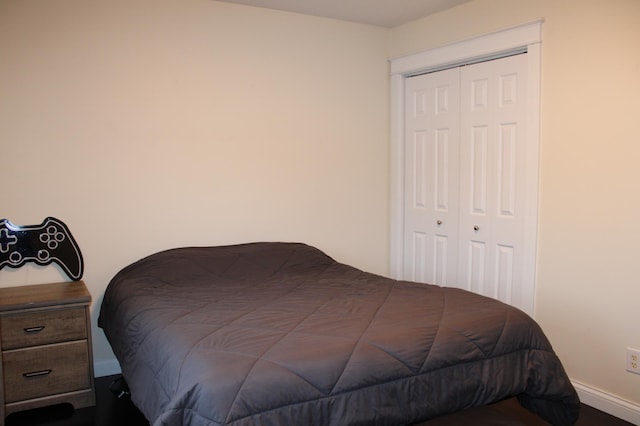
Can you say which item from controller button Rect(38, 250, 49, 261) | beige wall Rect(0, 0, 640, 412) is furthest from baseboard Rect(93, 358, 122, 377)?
controller button Rect(38, 250, 49, 261)

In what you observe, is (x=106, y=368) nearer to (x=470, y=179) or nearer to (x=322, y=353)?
(x=322, y=353)

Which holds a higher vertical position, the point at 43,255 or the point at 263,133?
the point at 263,133

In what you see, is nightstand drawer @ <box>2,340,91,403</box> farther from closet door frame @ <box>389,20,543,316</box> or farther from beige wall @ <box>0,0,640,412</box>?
closet door frame @ <box>389,20,543,316</box>

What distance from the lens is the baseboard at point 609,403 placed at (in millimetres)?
2623

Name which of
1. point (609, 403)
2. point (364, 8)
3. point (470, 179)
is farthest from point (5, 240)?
point (609, 403)

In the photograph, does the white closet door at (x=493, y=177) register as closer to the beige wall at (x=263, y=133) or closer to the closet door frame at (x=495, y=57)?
the closet door frame at (x=495, y=57)

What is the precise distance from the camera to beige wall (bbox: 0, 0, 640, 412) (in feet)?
8.88

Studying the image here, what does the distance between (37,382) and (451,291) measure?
2.15 meters

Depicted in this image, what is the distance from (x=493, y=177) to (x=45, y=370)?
109 inches

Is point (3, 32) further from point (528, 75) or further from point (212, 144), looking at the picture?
point (528, 75)

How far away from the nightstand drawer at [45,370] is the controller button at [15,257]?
543 millimetres

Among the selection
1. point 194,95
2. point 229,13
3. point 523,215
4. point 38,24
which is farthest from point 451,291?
point 38,24

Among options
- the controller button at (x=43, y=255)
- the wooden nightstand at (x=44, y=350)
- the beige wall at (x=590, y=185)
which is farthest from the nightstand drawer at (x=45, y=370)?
the beige wall at (x=590, y=185)

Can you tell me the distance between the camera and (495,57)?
3.25 metres
